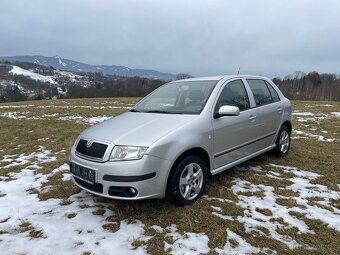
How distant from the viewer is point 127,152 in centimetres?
348

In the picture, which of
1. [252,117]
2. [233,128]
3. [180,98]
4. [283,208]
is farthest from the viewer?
[252,117]

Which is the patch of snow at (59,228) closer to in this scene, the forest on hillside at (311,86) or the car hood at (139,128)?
the car hood at (139,128)

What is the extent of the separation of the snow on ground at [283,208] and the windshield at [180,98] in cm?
137

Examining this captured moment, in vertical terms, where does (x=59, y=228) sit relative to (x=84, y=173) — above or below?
below

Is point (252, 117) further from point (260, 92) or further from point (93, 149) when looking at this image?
point (93, 149)

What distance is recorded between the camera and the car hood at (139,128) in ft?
11.7

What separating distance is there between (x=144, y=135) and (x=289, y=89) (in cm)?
7689

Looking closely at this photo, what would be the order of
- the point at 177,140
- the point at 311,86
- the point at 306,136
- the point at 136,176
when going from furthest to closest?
the point at 311,86 < the point at 306,136 < the point at 177,140 < the point at 136,176

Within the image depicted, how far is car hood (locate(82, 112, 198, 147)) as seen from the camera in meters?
3.57

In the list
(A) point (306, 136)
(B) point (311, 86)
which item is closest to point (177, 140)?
(A) point (306, 136)

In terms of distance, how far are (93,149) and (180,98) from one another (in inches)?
68.0

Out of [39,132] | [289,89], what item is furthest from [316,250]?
[289,89]

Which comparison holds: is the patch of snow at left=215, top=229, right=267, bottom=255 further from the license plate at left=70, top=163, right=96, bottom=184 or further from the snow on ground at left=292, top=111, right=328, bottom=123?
the snow on ground at left=292, top=111, right=328, bottom=123

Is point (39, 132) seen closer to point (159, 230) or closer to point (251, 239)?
point (159, 230)
